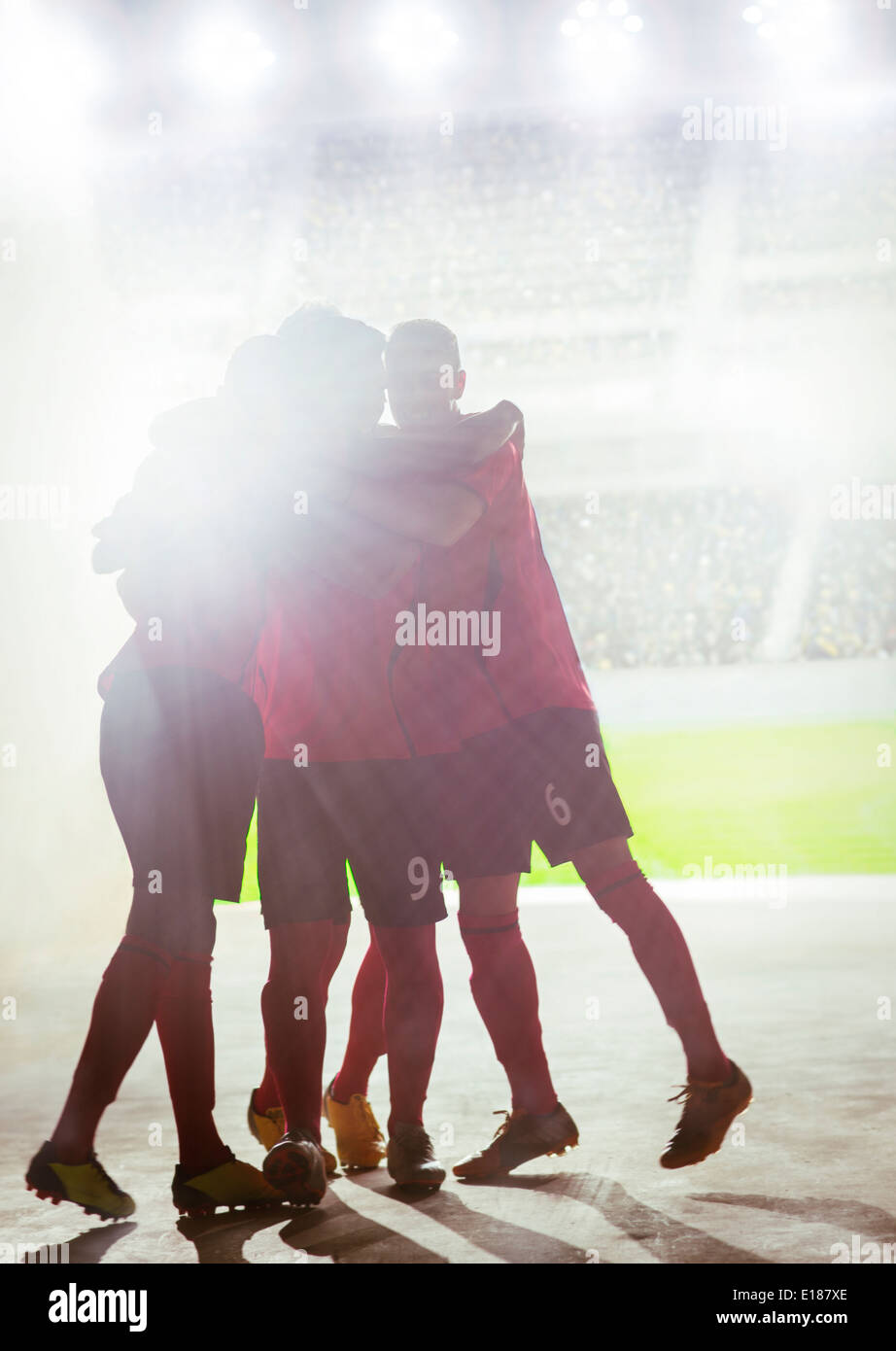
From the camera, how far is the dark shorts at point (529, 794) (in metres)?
1.66

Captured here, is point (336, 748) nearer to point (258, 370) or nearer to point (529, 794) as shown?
point (529, 794)

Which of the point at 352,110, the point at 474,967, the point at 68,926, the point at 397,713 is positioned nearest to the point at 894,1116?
the point at 474,967

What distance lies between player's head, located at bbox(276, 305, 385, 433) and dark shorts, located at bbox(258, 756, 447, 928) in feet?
1.40

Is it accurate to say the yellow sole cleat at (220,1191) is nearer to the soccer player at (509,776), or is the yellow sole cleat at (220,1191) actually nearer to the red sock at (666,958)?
the soccer player at (509,776)

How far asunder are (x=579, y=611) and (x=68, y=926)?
9773 millimetres

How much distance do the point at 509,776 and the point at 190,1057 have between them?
51cm

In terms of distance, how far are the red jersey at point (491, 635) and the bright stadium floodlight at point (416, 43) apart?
4319 millimetres

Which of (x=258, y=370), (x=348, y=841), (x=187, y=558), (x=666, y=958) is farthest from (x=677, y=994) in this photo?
(x=258, y=370)

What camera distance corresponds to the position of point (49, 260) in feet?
14.6

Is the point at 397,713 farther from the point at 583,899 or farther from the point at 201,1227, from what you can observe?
the point at 583,899

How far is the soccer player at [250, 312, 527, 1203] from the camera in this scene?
62.1 inches

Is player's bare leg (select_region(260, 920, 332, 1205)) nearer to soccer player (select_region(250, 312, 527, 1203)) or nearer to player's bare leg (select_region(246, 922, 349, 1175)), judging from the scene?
soccer player (select_region(250, 312, 527, 1203))

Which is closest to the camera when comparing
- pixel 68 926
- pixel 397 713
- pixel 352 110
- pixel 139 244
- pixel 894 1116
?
pixel 397 713

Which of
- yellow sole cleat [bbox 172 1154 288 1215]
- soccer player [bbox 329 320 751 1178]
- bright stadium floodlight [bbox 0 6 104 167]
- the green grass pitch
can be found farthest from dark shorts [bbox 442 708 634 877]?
bright stadium floodlight [bbox 0 6 104 167]
